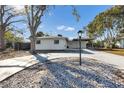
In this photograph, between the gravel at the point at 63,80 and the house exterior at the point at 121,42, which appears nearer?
the gravel at the point at 63,80

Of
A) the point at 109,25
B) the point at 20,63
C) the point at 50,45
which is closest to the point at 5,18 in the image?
the point at 50,45

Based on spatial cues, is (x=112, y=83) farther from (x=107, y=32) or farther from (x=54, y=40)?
(x=107, y=32)

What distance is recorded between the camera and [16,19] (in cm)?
2747

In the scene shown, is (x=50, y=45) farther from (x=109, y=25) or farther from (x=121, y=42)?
(x=121, y=42)

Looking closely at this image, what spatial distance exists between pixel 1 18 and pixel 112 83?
2105 centimetres

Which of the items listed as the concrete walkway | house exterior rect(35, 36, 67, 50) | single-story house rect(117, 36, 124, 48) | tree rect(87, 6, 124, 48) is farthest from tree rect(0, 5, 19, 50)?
single-story house rect(117, 36, 124, 48)

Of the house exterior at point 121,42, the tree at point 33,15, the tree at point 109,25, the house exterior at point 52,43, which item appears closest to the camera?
the tree at point 33,15

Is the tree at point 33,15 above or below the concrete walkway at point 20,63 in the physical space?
above

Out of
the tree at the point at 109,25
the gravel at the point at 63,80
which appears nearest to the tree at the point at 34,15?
the gravel at the point at 63,80

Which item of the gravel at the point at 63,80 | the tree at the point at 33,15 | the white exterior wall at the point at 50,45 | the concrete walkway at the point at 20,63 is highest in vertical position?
the tree at the point at 33,15

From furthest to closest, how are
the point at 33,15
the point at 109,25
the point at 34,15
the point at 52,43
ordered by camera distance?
the point at 109,25 < the point at 52,43 < the point at 34,15 < the point at 33,15

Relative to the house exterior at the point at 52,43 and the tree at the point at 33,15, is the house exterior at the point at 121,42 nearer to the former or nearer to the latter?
the house exterior at the point at 52,43
